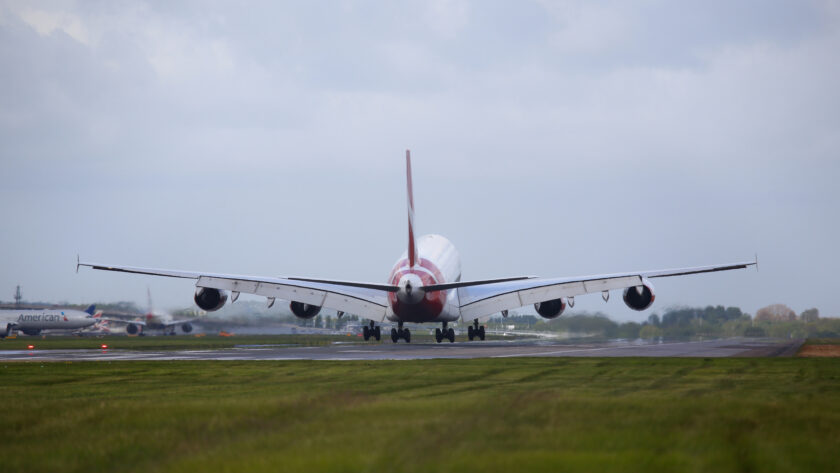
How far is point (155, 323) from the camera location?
96.7 m

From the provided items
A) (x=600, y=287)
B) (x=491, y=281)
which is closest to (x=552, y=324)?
(x=600, y=287)

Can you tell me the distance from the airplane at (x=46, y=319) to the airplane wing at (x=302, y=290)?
177ft

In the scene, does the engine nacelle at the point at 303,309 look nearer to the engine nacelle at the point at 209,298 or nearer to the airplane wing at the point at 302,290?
the airplane wing at the point at 302,290

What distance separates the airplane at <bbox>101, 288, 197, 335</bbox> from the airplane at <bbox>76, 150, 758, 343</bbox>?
34.3m

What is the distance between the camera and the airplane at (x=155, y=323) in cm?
8962

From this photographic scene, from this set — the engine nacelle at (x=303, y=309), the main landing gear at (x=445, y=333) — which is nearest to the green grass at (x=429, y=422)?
the engine nacelle at (x=303, y=309)

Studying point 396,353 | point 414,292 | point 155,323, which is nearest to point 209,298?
point 414,292

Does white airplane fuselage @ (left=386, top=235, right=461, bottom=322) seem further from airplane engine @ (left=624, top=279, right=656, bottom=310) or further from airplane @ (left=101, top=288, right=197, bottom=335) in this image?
airplane @ (left=101, top=288, right=197, bottom=335)

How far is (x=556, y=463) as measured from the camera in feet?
26.5

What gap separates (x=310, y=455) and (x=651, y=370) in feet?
47.2

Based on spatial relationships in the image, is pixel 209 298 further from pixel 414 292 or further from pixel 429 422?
pixel 429 422

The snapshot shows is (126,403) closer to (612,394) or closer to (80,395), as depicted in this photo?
(80,395)

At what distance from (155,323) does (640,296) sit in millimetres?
65555

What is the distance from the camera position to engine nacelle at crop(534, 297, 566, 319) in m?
53.8
